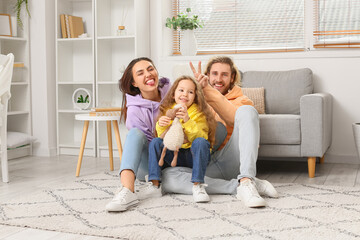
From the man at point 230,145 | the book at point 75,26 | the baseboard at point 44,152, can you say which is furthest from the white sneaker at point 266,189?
the book at point 75,26

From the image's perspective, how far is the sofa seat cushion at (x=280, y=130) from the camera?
297cm

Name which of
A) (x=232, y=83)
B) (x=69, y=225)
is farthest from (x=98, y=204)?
(x=232, y=83)

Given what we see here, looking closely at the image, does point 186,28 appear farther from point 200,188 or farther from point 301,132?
point 200,188

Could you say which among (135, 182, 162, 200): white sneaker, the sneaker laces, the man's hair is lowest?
(135, 182, 162, 200): white sneaker

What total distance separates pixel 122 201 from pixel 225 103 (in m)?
0.79

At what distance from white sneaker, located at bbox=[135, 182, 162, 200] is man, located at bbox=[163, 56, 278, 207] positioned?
0.07 m

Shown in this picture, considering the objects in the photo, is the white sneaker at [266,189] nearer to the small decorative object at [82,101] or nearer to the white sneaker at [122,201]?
the white sneaker at [122,201]

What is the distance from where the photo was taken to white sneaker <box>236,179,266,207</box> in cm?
210

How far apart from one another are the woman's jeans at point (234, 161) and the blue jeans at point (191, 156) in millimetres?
89

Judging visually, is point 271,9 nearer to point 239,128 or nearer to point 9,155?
point 239,128

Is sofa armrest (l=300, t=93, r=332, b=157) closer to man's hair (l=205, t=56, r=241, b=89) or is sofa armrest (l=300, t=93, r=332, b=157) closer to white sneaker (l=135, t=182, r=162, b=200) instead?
man's hair (l=205, t=56, r=241, b=89)

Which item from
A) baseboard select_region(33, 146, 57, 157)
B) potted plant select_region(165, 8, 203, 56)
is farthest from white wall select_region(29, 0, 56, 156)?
potted plant select_region(165, 8, 203, 56)

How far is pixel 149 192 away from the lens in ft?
7.60

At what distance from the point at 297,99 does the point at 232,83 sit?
0.94 m
